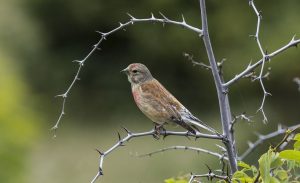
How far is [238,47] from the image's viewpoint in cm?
1816

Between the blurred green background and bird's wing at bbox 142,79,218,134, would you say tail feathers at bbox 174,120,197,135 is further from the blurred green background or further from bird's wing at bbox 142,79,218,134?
the blurred green background

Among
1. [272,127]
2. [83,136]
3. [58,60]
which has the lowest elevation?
[272,127]

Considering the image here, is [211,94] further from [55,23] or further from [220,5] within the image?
[55,23]

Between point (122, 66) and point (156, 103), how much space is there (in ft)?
48.5

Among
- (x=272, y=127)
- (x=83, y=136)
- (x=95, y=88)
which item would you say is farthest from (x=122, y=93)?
(x=272, y=127)

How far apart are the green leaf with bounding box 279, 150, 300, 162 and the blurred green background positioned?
40.2 ft

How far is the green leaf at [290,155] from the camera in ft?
9.30

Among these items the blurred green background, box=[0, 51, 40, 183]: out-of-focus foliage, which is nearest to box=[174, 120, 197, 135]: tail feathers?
box=[0, 51, 40, 183]: out-of-focus foliage

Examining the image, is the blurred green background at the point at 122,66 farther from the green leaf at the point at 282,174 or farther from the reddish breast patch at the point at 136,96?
the green leaf at the point at 282,174

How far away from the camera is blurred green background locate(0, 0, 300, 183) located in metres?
16.6

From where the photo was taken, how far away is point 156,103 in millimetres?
5426

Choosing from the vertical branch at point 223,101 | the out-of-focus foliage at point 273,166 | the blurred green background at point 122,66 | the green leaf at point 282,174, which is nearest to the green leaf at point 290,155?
the out-of-focus foliage at point 273,166

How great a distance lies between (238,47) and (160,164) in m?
4.44

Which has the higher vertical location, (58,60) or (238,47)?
(58,60)
